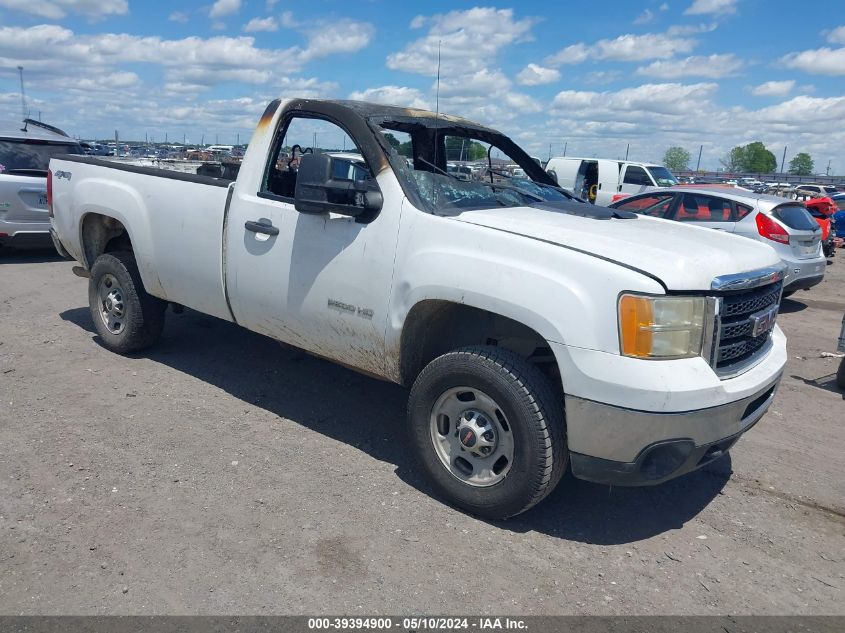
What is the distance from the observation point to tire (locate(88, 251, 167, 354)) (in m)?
5.63

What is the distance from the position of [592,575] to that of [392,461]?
148 centimetres

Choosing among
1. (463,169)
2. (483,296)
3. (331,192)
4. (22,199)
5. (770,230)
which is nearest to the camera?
(483,296)

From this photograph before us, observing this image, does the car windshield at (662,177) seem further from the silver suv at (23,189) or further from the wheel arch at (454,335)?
the wheel arch at (454,335)

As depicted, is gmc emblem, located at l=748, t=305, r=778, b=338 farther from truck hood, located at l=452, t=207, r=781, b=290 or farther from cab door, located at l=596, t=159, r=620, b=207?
cab door, located at l=596, t=159, r=620, b=207

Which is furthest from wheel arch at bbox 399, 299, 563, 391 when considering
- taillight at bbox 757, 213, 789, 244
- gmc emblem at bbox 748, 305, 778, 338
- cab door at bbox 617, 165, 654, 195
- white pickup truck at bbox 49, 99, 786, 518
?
cab door at bbox 617, 165, 654, 195

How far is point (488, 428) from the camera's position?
354 cm

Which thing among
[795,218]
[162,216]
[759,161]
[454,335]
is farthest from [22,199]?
[759,161]

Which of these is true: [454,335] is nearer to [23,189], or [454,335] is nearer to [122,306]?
[122,306]

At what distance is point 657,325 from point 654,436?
0.50 m

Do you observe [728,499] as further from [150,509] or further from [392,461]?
[150,509]

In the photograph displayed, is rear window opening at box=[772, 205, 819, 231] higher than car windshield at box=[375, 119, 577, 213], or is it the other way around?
car windshield at box=[375, 119, 577, 213]

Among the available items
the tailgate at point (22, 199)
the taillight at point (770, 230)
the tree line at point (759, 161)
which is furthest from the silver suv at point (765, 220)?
the tree line at point (759, 161)

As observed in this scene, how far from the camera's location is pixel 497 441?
3535 millimetres

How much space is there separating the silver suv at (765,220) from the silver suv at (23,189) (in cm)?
817
